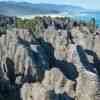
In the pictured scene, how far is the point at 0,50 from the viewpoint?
2469 cm

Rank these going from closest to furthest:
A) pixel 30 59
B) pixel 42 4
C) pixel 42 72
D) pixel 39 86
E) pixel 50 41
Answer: pixel 39 86
pixel 42 72
pixel 30 59
pixel 50 41
pixel 42 4

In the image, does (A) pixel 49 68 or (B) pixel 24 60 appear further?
(B) pixel 24 60

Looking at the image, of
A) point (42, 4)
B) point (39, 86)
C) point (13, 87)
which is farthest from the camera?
point (42, 4)

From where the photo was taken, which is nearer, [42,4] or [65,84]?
[65,84]

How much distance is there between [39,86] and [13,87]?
3460 mm

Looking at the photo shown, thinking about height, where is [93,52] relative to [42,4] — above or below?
above

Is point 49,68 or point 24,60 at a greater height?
point 24,60

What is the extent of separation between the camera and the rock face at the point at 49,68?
1564 cm

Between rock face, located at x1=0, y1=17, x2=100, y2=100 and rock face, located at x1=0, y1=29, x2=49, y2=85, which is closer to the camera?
rock face, located at x1=0, y1=17, x2=100, y2=100

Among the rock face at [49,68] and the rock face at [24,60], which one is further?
the rock face at [24,60]

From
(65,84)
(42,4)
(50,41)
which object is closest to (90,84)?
(65,84)

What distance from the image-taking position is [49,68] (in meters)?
21.1

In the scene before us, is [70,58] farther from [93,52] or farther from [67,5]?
[67,5]

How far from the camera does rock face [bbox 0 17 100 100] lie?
1564 cm
